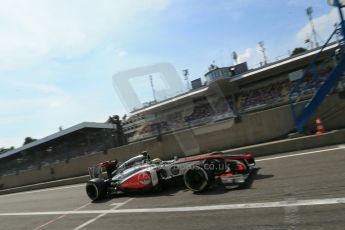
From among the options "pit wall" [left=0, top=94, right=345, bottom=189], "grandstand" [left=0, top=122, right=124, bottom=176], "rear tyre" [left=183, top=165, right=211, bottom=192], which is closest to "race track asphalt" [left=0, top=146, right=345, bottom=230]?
"rear tyre" [left=183, top=165, right=211, bottom=192]

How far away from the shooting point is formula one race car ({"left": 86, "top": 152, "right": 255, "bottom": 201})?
353 inches

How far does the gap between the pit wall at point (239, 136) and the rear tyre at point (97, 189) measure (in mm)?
5595

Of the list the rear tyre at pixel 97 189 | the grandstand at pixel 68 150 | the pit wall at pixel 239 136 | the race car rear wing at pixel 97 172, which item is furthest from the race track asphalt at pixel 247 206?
the grandstand at pixel 68 150

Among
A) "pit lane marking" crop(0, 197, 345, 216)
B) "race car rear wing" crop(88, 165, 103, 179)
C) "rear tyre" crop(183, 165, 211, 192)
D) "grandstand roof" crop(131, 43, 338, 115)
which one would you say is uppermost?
"grandstand roof" crop(131, 43, 338, 115)

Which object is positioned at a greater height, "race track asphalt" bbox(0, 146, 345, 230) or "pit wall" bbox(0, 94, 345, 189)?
"pit wall" bbox(0, 94, 345, 189)

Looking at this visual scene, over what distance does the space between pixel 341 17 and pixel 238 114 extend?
570cm

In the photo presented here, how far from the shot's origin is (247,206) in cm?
702

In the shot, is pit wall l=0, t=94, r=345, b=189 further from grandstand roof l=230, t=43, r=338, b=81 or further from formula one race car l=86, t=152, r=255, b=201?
grandstand roof l=230, t=43, r=338, b=81

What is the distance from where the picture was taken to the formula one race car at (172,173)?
8977mm

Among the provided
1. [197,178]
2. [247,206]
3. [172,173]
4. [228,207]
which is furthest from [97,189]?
[247,206]

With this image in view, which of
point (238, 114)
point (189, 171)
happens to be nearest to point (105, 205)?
point (189, 171)

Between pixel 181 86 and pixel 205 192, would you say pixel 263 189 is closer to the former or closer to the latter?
pixel 205 192

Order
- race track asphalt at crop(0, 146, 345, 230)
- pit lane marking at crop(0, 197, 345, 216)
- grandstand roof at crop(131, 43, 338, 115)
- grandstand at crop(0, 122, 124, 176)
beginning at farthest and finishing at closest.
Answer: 1. grandstand roof at crop(131, 43, 338, 115)
2. grandstand at crop(0, 122, 124, 176)
3. pit lane marking at crop(0, 197, 345, 216)
4. race track asphalt at crop(0, 146, 345, 230)

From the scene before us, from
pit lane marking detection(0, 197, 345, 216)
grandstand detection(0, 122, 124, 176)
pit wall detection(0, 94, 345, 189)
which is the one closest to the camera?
pit lane marking detection(0, 197, 345, 216)
